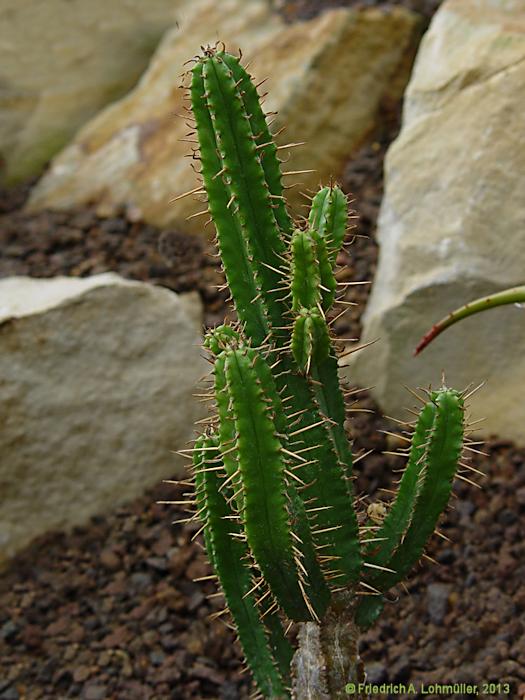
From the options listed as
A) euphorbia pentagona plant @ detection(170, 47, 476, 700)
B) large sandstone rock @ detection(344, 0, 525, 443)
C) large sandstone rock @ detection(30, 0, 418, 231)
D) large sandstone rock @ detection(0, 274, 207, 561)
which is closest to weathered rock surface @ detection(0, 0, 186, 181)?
large sandstone rock @ detection(30, 0, 418, 231)

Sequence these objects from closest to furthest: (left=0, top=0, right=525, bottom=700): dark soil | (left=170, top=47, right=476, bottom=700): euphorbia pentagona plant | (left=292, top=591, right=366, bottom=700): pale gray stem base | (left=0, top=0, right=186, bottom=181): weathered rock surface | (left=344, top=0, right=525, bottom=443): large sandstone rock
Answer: (left=170, top=47, right=476, bottom=700): euphorbia pentagona plant < (left=292, top=591, right=366, bottom=700): pale gray stem base < (left=0, top=0, right=525, bottom=700): dark soil < (left=344, top=0, right=525, bottom=443): large sandstone rock < (left=0, top=0, right=186, bottom=181): weathered rock surface

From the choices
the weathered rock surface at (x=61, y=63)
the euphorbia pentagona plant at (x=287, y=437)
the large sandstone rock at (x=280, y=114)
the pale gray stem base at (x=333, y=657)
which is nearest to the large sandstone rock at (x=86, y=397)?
the large sandstone rock at (x=280, y=114)

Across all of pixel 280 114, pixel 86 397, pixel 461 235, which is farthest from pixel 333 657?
pixel 280 114

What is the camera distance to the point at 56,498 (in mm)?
3652

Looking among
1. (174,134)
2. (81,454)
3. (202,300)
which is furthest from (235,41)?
(81,454)

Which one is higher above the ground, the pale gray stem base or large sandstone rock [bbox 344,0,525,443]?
large sandstone rock [bbox 344,0,525,443]

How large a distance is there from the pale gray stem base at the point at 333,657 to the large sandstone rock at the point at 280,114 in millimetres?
2852

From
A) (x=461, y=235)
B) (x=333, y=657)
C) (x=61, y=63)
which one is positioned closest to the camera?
(x=333, y=657)

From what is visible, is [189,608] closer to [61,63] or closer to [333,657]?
[333,657]

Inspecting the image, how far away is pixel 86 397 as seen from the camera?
3.68 m

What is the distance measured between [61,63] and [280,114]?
66.7 inches

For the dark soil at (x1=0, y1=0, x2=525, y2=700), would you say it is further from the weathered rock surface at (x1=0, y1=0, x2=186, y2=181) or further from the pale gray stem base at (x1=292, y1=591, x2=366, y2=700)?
the weathered rock surface at (x1=0, y1=0, x2=186, y2=181)

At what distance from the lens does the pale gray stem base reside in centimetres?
219

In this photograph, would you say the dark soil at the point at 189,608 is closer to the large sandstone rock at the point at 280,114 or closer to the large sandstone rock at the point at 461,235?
the large sandstone rock at the point at 461,235
